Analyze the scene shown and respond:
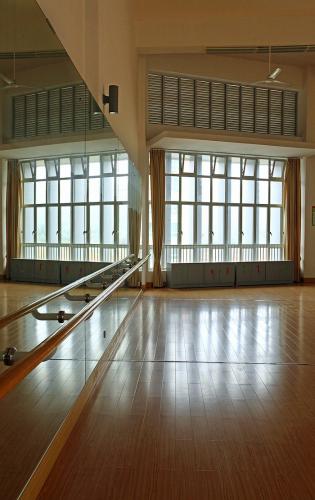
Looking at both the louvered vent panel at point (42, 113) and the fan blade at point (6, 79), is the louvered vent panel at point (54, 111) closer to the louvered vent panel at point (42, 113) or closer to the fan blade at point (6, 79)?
the louvered vent panel at point (42, 113)

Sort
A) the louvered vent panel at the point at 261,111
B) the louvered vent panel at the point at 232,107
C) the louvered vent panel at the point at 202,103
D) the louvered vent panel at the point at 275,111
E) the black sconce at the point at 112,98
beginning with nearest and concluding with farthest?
the black sconce at the point at 112,98
the louvered vent panel at the point at 202,103
the louvered vent panel at the point at 232,107
the louvered vent panel at the point at 261,111
the louvered vent panel at the point at 275,111

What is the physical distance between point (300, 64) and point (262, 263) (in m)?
6.17

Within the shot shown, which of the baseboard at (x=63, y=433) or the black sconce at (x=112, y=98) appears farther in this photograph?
the black sconce at (x=112, y=98)

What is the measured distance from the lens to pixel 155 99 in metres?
12.9

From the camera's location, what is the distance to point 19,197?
2.12 m

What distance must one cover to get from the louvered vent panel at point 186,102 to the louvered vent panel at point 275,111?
261cm

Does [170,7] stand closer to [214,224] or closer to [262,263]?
[214,224]

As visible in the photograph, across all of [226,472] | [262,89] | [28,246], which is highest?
[262,89]

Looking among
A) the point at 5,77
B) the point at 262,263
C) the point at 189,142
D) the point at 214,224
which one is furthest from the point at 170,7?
the point at 5,77

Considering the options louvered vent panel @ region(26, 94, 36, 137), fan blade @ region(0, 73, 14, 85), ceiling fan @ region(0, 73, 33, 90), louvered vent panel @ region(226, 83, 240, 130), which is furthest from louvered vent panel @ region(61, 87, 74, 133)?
louvered vent panel @ region(226, 83, 240, 130)

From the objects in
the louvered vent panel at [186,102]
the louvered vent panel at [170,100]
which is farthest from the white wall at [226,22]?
the louvered vent panel at [186,102]

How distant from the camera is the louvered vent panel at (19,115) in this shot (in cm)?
199

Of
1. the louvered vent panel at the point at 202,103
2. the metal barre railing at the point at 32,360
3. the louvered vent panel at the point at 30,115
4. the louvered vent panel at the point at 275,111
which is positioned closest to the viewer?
the metal barre railing at the point at 32,360

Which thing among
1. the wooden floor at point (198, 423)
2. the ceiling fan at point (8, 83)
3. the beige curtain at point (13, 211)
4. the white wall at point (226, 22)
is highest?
the white wall at point (226, 22)
